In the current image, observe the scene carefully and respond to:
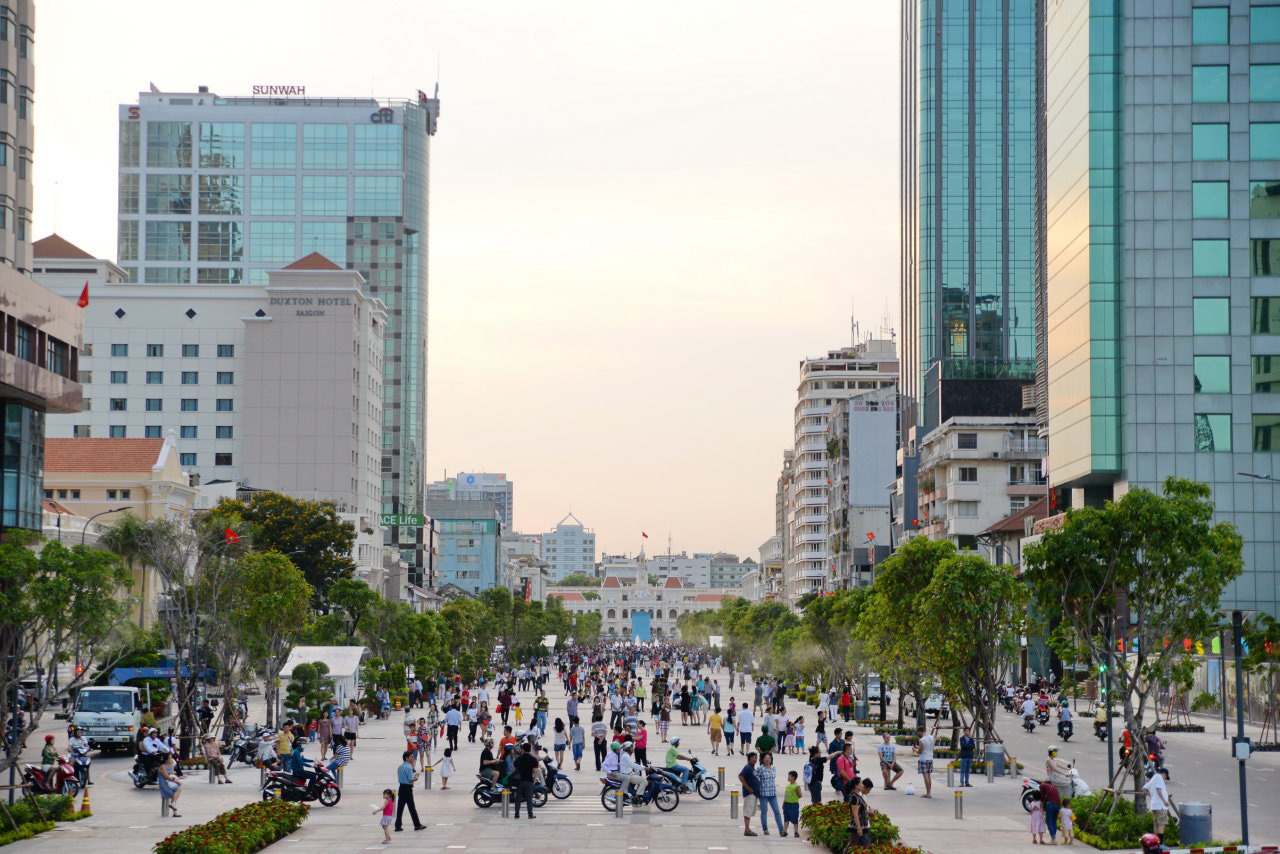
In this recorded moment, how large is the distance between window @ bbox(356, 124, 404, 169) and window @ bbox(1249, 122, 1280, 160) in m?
123

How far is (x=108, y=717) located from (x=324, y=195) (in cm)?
14185

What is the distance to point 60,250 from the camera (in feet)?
483

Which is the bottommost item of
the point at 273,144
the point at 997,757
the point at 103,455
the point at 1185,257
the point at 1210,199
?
the point at 997,757

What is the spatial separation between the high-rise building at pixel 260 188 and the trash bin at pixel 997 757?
457 feet

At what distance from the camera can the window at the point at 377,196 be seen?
183750 mm

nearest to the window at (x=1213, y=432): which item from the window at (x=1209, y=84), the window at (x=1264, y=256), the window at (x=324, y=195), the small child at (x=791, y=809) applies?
the window at (x=1264, y=256)

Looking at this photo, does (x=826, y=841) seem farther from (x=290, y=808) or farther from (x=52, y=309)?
(x=52, y=309)

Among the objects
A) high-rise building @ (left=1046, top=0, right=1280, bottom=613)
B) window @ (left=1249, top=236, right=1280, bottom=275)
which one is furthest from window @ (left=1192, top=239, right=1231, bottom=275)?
window @ (left=1249, top=236, right=1280, bottom=275)

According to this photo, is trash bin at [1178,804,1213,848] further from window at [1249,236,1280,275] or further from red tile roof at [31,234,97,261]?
red tile roof at [31,234,97,261]

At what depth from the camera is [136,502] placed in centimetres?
9362

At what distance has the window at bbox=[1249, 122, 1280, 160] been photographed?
251 ft

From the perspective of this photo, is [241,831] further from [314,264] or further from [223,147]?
[223,147]

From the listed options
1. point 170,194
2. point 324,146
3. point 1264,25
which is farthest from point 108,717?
point 324,146

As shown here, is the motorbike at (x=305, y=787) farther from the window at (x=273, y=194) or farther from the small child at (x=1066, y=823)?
the window at (x=273, y=194)
